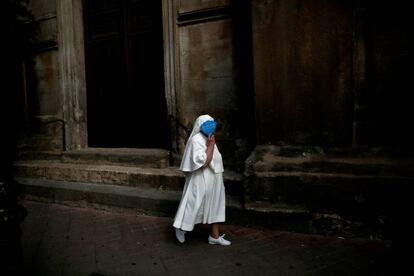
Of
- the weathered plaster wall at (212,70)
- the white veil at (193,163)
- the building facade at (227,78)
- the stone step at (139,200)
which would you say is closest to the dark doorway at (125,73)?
the building facade at (227,78)

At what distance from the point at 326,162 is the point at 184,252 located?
215 centimetres

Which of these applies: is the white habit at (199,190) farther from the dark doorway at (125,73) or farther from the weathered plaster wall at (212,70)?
the dark doorway at (125,73)

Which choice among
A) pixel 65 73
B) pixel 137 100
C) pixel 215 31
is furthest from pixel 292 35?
pixel 65 73

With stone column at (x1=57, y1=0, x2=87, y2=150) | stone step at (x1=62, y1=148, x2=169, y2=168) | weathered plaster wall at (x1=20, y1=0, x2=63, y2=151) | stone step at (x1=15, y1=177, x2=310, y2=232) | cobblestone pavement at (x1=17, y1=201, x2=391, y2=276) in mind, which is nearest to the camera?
cobblestone pavement at (x1=17, y1=201, x2=391, y2=276)

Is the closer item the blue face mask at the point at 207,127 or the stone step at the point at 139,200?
the blue face mask at the point at 207,127

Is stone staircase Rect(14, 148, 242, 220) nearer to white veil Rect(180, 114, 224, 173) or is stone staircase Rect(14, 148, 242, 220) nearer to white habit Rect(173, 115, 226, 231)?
white habit Rect(173, 115, 226, 231)

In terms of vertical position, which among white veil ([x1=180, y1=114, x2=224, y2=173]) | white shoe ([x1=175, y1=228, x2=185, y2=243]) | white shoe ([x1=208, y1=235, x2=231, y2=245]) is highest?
white veil ([x1=180, y1=114, x2=224, y2=173])

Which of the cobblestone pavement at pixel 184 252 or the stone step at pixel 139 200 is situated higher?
the stone step at pixel 139 200

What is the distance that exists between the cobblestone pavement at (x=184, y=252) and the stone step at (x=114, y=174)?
2.64 ft

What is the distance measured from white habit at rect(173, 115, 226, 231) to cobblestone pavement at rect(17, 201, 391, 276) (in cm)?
36

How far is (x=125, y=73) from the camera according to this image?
24.8ft

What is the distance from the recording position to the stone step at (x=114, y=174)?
228 inches

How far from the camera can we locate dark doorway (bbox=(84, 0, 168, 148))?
718 cm

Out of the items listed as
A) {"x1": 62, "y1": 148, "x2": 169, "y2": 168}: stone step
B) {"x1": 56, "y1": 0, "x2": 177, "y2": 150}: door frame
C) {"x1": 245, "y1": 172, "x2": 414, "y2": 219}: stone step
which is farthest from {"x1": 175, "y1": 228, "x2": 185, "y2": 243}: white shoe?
{"x1": 56, "y1": 0, "x2": 177, "y2": 150}: door frame
